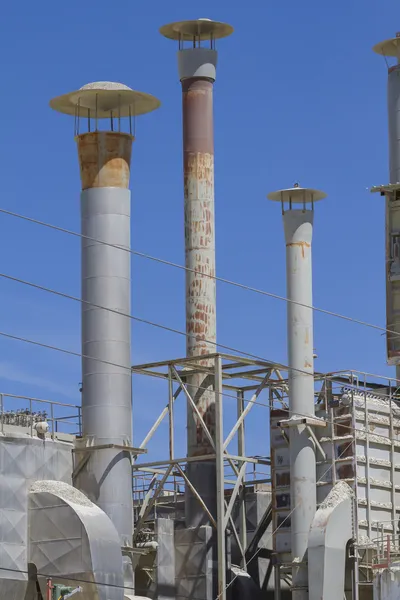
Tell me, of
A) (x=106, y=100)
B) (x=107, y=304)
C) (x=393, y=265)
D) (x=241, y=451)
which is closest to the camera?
(x=107, y=304)

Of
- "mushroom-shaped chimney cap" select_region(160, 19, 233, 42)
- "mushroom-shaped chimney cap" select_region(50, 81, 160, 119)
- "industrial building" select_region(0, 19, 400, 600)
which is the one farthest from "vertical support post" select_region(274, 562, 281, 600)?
"mushroom-shaped chimney cap" select_region(160, 19, 233, 42)

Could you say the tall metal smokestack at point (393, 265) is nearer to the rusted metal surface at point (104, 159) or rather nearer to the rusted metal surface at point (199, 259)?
the rusted metal surface at point (199, 259)

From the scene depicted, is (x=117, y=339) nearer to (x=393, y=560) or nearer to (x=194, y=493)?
(x=194, y=493)

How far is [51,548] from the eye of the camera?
58875 mm

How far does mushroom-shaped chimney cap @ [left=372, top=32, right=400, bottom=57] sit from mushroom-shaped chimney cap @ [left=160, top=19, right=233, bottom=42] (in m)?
6.91

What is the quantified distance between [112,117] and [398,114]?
14867mm

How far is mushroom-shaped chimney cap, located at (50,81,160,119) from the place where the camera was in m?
65.9

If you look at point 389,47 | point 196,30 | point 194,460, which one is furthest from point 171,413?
point 389,47

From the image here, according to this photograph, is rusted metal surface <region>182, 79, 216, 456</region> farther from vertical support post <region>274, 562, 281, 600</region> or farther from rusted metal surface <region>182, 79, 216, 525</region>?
vertical support post <region>274, 562, 281, 600</region>

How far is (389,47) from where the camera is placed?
253 feet

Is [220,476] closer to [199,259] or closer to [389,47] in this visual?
[199,259]

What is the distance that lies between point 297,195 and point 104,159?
7.64m

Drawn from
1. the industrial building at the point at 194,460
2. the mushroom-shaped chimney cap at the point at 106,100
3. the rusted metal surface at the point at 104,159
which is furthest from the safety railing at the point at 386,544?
the mushroom-shaped chimney cap at the point at 106,100

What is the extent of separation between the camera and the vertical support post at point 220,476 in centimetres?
6438
